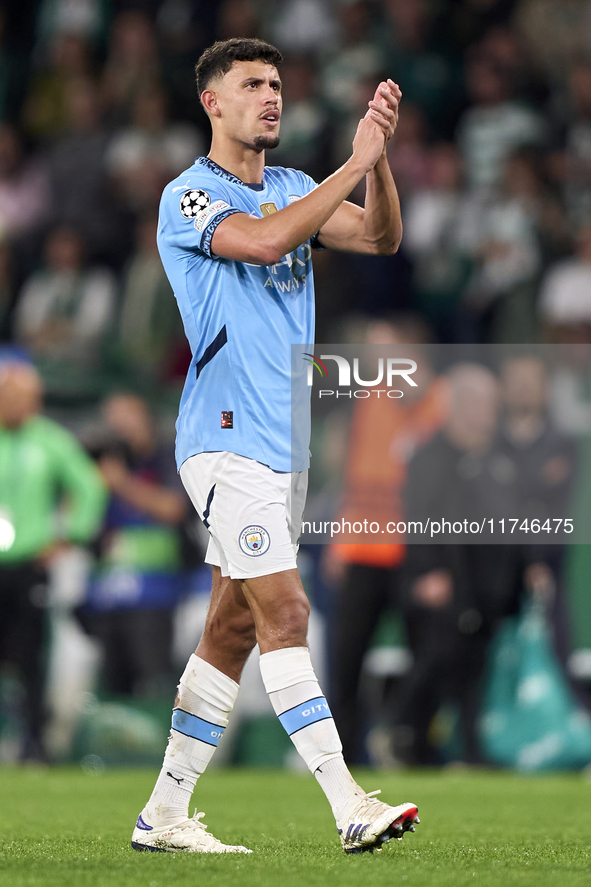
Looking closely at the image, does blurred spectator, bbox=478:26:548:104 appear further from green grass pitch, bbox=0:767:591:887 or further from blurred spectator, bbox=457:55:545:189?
green grass pitch, bbox=0:767:591:887

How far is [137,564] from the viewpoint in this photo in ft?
29.8

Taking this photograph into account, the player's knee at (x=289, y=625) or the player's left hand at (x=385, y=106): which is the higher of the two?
the player's left hand at (x=385, y=106)

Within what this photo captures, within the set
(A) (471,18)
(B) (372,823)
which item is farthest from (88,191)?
(B) (372,823)

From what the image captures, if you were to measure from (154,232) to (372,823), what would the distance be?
26.4 feet

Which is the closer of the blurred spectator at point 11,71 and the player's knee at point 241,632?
the player's knee at point 241,632

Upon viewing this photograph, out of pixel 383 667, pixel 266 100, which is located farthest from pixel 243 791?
pixel 266 100

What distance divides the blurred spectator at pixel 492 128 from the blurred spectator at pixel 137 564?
4.16 meters

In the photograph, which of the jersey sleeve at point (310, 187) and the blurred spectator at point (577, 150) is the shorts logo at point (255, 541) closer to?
the jersey sleeve at point (310, 187)

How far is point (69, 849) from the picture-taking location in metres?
4.45

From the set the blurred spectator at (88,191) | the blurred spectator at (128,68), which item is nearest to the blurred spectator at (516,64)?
the blurred spectator at (128,68)

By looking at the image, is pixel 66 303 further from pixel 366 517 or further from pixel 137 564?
pixel 366 517

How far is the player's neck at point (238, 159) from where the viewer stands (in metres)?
4.54

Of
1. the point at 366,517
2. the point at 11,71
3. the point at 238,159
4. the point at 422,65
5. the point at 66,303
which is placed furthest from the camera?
the point at 11,71

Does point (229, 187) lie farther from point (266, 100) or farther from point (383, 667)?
point (383, 667)
